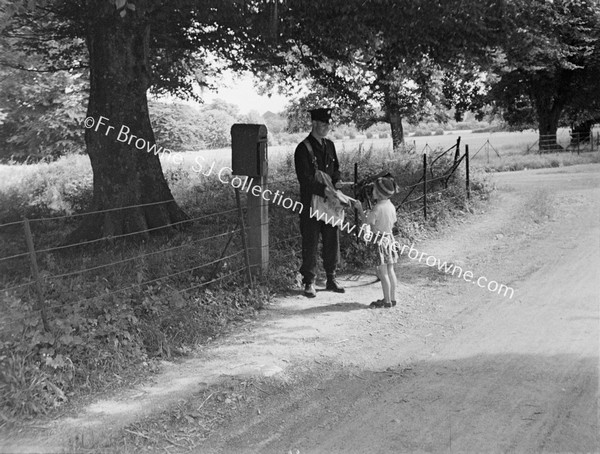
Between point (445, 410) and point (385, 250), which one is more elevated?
point (385, 250)

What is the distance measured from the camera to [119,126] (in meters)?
9.53

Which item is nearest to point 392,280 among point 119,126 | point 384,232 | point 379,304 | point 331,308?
point 379,304

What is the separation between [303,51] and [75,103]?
31.6 meters

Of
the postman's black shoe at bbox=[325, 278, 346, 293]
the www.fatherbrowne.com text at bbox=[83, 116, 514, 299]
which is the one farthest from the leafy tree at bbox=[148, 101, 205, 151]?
the postman's black shoe at bbox=[325, 278, 346, 293]

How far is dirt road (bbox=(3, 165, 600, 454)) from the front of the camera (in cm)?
406

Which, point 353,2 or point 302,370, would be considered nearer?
point 302,370

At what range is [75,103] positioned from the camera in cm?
4038

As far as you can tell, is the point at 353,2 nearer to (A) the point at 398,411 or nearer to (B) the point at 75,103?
(A) the point at 398,411

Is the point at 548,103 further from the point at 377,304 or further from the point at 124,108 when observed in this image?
the point at 377,304

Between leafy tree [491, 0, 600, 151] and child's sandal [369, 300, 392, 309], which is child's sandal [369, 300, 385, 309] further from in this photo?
leafy tree [491, 0, 600, 151]

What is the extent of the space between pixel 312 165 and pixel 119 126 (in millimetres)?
4099

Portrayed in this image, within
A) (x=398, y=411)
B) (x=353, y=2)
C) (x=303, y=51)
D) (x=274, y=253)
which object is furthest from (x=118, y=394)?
(x=303, y=51)

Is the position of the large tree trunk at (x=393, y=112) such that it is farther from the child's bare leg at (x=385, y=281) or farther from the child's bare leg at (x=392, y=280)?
the child's bare leg at (x=385, y=281)

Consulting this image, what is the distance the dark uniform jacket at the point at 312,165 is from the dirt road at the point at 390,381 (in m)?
1.40
